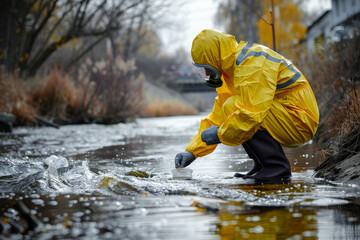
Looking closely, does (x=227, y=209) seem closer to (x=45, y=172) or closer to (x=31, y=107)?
(x=45, y=172)

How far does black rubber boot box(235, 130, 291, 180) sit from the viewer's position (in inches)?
141

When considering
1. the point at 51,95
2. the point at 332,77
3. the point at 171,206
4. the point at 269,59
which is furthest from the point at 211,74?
the point at 51,95

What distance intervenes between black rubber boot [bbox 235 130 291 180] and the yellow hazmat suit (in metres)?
0.05

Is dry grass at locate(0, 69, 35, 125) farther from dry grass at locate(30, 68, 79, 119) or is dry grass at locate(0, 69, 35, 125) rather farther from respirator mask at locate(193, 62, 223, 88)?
respirator mask at locate(193, 62, 223, 88)

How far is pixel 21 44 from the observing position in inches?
630

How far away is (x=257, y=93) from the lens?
3316 millimetres

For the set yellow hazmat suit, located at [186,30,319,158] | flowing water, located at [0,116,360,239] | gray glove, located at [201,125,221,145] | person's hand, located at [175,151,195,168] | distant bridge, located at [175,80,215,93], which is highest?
distant bridge, located at [175,80,215,93]

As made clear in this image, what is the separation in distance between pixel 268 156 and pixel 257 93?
0.51 meters

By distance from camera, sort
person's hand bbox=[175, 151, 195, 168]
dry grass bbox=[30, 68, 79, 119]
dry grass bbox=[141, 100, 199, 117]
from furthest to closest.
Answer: dry grass bbox=[141, 100, 199, 117]
dry grass bbox=[30, 68, 79, 119]
person's hand bbox=[175, 151, 195, 168]

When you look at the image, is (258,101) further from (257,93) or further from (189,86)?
(189,86)

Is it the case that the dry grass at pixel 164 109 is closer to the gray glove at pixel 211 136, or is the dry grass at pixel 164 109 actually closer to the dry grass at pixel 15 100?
the dry grass at pixel 15 100

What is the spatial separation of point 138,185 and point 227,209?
0.90 meters

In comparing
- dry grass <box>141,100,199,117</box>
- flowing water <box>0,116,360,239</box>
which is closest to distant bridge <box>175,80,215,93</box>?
dry grass <box>141,100,199,117</box>

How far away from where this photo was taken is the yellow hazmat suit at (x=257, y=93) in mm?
3309
